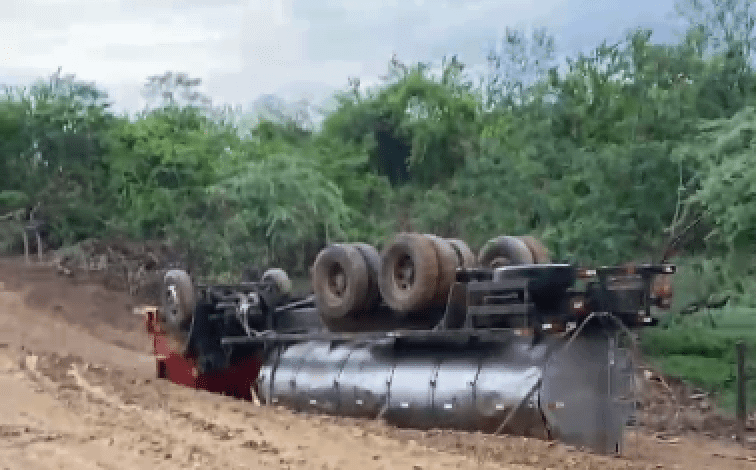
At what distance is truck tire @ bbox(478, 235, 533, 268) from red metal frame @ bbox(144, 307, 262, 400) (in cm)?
416

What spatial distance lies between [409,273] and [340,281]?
130 centimetres

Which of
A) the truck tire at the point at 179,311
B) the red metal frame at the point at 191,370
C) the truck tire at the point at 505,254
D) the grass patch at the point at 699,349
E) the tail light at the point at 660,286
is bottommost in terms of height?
the grass patch at the point at 699,349

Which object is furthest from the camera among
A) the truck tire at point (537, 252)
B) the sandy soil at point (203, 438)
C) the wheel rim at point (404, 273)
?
the truck tire at point (537, 252)

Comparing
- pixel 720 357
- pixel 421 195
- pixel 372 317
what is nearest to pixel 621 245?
pixel 720 357

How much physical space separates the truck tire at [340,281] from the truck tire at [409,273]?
483 millimetres

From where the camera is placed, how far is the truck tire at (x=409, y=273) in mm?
12773

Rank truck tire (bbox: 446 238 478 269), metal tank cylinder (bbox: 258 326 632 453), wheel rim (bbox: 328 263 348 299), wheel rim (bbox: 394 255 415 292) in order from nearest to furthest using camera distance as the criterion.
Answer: metal tank cylinder (bbox: 258 326 632 453)
wheel rim (bbox: 394 255 415 292)
truck tire (bbox: 446 238 478 269)
wheel rim (bbox: 328 263 348 299)

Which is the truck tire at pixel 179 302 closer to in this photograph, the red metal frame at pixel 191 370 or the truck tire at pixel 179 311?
the truck tire at pixel 179 311

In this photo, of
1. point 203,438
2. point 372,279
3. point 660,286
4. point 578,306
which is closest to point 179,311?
point 372,279

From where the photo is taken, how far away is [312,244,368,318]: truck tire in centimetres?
1374

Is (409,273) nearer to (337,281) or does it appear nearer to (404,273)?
(404,273)

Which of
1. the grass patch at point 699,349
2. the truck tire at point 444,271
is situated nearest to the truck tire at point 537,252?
the truck tire at point 444,271

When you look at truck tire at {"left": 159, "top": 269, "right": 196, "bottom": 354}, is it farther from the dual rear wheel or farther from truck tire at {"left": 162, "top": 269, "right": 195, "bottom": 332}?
the dual rear wheel

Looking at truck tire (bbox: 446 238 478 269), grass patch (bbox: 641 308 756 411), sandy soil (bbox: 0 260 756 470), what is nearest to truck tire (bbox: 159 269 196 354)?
sandy soil (bbox: 0 260 756 470)
